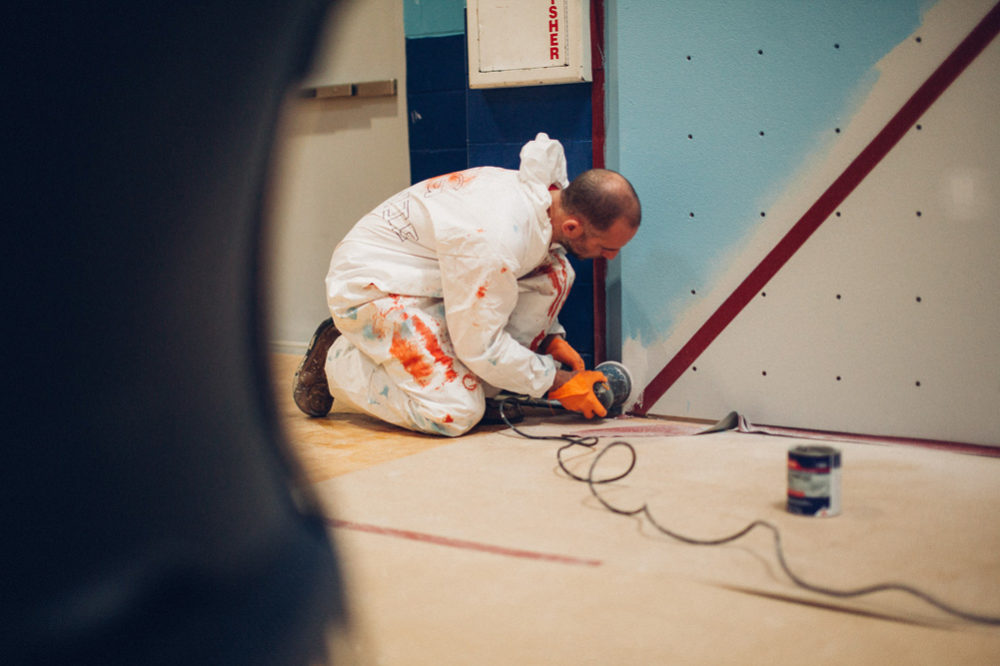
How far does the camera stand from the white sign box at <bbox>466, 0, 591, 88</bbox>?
248cm

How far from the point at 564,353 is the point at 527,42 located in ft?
3.23

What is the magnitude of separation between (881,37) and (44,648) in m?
2.25

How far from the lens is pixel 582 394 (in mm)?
2404

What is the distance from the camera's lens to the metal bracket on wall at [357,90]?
3.47 metres

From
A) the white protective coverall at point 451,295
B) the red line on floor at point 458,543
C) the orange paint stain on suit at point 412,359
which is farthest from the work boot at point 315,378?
the red line on floor at point 458,543

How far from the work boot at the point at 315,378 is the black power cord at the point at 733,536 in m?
0.84

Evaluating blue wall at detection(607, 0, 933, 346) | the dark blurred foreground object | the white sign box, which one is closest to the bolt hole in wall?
blue wall at detection(607, 0, 933, 346)

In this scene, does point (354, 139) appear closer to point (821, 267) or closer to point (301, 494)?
point (821, 267)

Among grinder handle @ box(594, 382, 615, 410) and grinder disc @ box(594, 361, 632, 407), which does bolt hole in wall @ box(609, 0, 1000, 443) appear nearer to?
grinder disc @ box(594, 361, 632, 407)

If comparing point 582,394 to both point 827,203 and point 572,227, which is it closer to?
point 572,227

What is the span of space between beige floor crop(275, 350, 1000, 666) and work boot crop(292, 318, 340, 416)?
51 cm

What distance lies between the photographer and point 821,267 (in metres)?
2.27

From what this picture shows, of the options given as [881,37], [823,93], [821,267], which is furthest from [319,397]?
[881,37]

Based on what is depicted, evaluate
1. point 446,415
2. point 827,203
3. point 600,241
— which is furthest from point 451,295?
point 827,203
